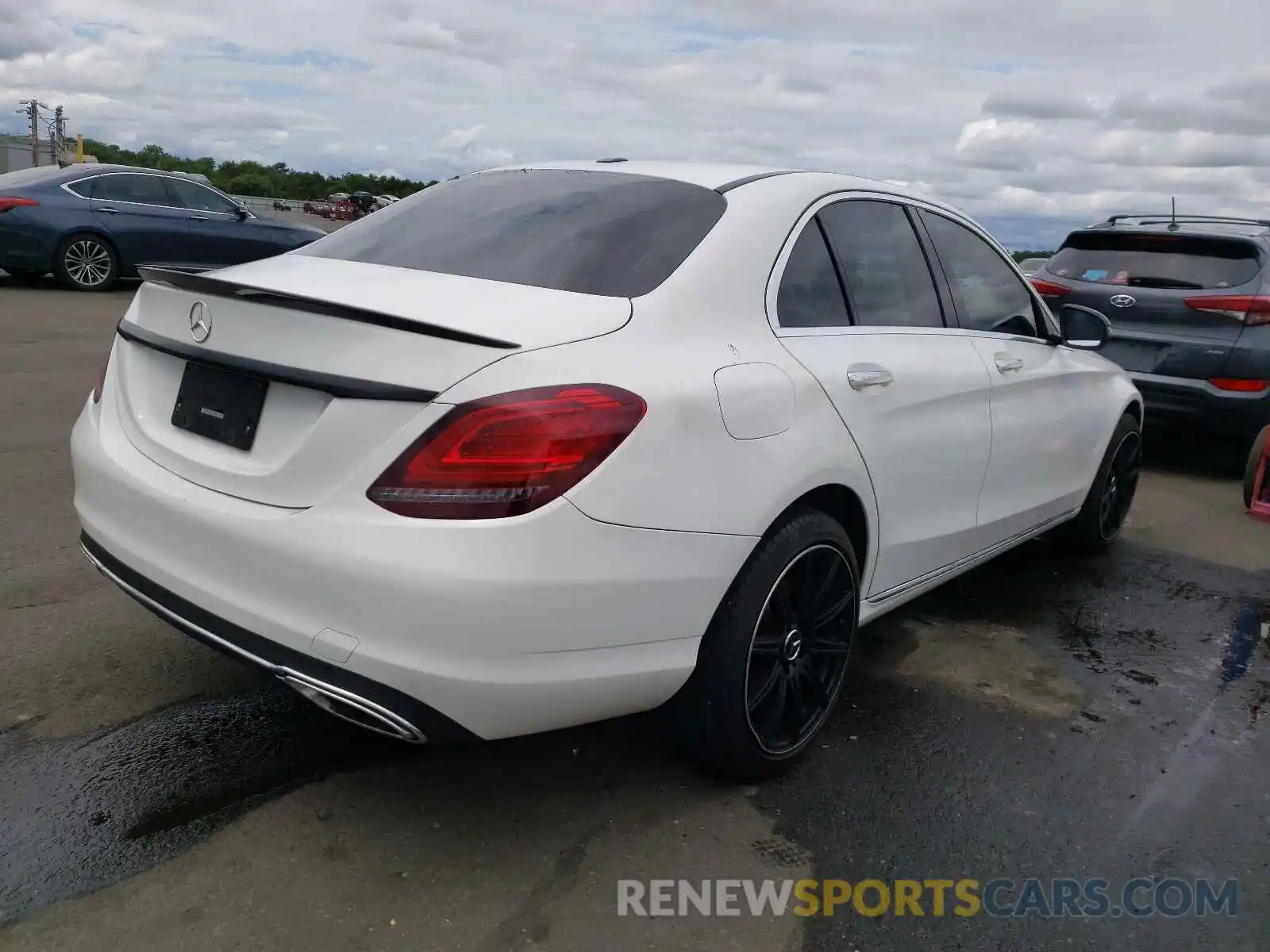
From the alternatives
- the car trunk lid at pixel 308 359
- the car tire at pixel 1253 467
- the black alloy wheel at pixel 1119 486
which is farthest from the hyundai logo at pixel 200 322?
the car tire at pixel 1253 467

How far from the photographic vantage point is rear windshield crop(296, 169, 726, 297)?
281 centimetres

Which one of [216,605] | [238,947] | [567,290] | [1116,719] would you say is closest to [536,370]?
[567,290]

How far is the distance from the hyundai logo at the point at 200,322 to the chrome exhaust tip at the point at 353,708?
0.85 m

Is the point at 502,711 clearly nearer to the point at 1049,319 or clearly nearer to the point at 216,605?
the point at 216,605

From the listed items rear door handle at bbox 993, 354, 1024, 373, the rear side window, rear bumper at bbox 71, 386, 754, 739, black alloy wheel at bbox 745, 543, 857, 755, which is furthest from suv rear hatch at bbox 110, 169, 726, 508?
the rear side window

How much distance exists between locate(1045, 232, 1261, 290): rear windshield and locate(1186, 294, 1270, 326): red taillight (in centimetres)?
12

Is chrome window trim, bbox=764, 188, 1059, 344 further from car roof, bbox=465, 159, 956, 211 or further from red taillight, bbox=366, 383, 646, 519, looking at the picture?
red taillight, bbox=366, 383, 646, 519

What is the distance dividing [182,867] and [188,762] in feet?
1.56

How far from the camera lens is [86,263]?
39.7 ft

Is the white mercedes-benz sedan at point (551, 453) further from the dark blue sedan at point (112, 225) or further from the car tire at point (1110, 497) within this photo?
the dark blue sedan at point (112, 225)

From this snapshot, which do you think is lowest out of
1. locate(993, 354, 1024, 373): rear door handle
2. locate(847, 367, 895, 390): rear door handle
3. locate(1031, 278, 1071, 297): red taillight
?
locate(847, 367, 895, 390): rear door handle

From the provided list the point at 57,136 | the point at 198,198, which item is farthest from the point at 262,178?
the point at 198,198

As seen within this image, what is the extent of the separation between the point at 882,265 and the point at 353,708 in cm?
221

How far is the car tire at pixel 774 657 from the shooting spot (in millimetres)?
2725
